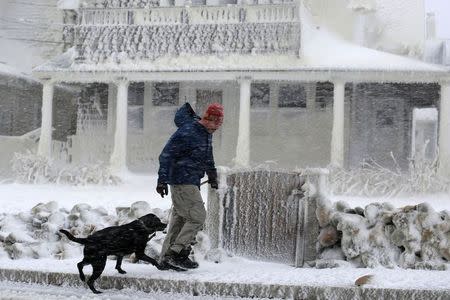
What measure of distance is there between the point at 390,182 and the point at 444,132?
2.52m

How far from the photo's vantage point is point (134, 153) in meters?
25.0

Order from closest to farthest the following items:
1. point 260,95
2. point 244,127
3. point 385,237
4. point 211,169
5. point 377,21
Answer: point 211,169
point 385,237
point 244,127
point 260,95
point 377,21

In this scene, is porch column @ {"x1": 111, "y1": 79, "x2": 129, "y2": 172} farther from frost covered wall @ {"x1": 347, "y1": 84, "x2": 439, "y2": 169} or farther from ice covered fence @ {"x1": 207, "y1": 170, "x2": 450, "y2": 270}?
ice covered fence @ {"x1": 207, "y1": 170, "x2": 450, "y2": 270}

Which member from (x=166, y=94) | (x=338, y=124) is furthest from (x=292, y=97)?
(x=166, y=94)

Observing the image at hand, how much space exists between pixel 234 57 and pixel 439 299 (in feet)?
54.8

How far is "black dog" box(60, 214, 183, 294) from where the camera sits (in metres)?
7.02

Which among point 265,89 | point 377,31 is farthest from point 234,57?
point 377,31

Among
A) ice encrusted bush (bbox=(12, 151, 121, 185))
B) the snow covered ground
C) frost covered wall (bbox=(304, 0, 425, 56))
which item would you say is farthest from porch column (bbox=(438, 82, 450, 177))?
the snow covered ground

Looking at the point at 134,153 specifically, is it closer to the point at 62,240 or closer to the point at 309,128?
the point at 309,128

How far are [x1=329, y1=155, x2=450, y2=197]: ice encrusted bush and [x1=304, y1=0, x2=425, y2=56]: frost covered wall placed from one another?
5904 mm

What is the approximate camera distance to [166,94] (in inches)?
989

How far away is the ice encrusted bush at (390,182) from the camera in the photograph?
1920 centimetres

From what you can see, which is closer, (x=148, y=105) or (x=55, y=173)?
(x=55, y=173)

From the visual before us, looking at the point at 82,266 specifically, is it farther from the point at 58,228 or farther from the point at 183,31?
the point at 183,31
